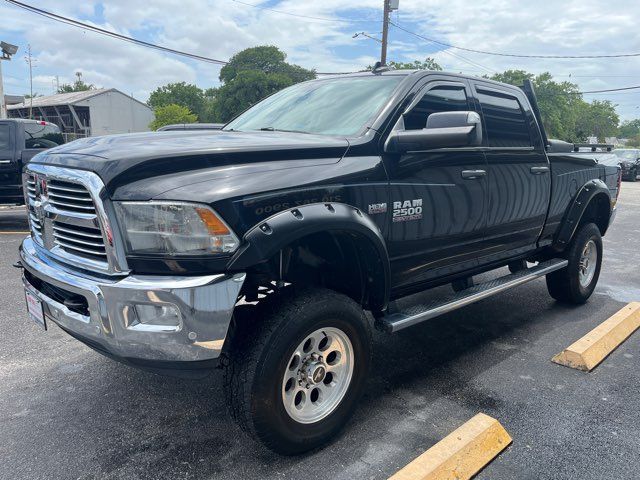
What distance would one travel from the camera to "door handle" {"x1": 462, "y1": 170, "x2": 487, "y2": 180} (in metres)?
3.50

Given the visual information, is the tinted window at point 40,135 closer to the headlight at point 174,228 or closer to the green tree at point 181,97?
the headlight at point 174,228

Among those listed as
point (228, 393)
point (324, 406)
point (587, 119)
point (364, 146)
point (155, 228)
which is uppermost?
point (587, 119)

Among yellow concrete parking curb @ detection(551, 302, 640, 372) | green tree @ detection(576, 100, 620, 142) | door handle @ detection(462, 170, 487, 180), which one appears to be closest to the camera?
door handle @ detection(462, 170, 487, 180)

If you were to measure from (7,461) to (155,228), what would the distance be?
1.47 meters

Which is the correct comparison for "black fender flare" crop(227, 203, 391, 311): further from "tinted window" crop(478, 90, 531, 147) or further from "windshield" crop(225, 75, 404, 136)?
"tinted window" crop(478, 90, 531, 147)

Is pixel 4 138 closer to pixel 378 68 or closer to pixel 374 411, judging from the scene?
pixel 378 68

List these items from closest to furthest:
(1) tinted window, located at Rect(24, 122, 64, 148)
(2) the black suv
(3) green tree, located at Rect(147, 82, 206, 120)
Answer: (1) tinted window, located at Rect(24, 122, 64, 148) < (2) the black suv < (3) green tree, located at Rect(147, 82, 206, 120)

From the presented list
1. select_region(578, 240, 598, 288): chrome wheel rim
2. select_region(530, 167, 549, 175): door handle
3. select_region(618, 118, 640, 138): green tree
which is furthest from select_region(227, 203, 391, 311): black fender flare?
select_region(618, 118, 640, 138): green tree

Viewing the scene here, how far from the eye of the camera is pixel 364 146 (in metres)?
2.92

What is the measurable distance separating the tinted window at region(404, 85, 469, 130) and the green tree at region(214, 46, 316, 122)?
45005 millimetres

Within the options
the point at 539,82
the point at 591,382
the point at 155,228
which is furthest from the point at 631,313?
the point at 539,82

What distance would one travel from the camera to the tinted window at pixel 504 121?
13.1ft

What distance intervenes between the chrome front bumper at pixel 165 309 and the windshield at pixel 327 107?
139 centimetres

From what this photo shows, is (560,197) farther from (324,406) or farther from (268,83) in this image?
(268,83)
